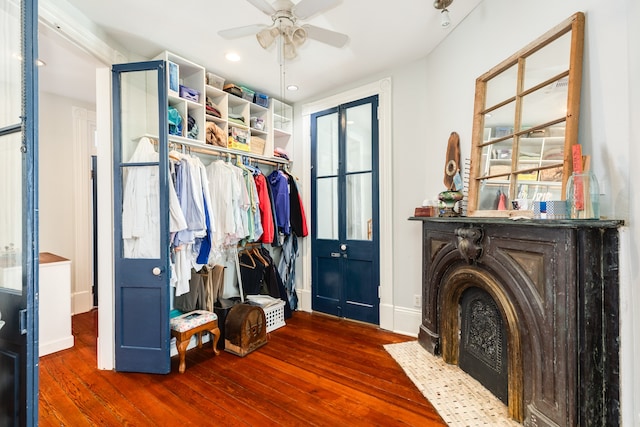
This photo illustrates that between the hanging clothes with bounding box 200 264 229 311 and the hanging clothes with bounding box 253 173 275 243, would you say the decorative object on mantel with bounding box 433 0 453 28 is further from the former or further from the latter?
the hanging clothes with bounding box 200 264 229 311

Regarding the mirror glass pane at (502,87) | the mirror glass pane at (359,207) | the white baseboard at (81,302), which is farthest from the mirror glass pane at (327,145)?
the white baseboard at (81,302)

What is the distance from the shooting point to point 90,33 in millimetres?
2141

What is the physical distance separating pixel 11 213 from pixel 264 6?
162cm

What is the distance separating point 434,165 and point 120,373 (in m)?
3.15

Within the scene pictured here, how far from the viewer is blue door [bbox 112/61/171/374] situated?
2277mm

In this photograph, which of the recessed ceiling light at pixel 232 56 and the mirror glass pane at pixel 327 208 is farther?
the mirror glass pane at pixel 327 208

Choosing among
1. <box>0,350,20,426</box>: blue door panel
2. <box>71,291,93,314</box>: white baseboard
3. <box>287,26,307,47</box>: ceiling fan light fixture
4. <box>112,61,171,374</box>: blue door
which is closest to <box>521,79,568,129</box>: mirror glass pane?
<box>287,26,307,47</box>: ceiling fan light fixture

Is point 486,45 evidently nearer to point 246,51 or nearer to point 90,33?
point 246,51

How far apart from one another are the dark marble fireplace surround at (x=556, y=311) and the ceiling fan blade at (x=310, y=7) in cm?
154

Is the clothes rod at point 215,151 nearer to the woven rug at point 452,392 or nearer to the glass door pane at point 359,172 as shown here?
the glass door pane at point 359,172

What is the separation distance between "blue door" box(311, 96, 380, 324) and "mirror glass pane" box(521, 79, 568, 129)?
152cm

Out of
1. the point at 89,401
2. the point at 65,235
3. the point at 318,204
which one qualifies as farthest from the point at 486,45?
the point at 65,235

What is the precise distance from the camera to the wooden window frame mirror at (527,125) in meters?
1.51

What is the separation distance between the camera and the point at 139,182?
7.64ft
